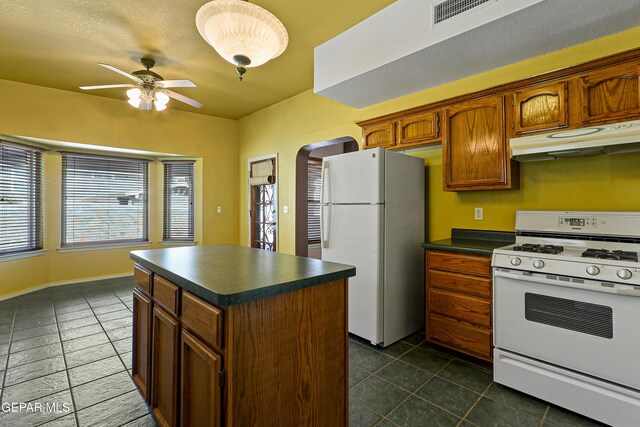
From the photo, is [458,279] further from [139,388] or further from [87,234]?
[87,234]

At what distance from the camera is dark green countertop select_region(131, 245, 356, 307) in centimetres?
112

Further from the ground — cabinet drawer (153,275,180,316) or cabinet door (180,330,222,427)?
cabinet drawer (153,275,180,316)

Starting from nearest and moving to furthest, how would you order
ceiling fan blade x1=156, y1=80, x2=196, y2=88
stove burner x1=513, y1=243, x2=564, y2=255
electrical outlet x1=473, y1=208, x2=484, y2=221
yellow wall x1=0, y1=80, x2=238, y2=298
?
1. stove burner x1=513, y1=243, x2=564, y2=255
2. electrical outlet x1=473, y1=208, x2=484, y2=221
3. ceiling fan blade x1=156, y1=80, x2=196, y2=88
4. yellow wall x1=0, y1=80, x2=238, y2=298

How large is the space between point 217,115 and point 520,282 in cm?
526

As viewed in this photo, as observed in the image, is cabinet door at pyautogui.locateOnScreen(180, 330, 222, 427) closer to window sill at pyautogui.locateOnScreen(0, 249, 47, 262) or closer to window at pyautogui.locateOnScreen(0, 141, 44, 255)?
window sill at pyautogui.locateOnScreen(0, 249, 47, 262)

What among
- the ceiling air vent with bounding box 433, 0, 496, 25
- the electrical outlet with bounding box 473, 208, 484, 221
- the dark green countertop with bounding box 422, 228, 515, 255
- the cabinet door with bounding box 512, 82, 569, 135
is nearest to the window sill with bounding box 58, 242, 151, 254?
the dark green countertop with bounding box 422, 228, 515, 255

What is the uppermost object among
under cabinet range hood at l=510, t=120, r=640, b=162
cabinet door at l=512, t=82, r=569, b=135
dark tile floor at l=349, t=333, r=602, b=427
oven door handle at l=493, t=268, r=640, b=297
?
cabinet door at l=512, t=82, r=569, b=135

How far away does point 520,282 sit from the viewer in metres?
2.01

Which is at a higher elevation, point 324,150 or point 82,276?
point 324,150

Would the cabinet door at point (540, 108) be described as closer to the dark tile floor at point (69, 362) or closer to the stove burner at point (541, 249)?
the stove burner at point (541, 249)

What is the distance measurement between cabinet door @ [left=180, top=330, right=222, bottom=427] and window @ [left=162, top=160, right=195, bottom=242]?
15.0 feet

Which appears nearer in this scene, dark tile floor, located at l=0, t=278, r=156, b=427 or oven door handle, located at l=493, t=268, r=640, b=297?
oven door handle, located at l=493, t=268, r=640, b=297

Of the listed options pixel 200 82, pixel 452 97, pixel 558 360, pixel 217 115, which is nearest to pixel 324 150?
pixel 217 115

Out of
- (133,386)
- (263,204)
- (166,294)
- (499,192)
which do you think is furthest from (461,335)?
(263,204)
